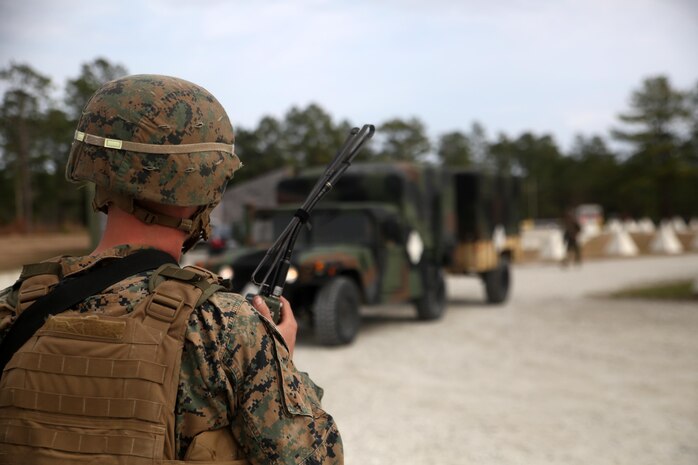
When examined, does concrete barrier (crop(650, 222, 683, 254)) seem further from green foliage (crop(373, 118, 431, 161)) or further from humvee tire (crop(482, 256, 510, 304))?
green foliage (crop(373, 118, 431, 161))

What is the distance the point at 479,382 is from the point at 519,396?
559 millimetres

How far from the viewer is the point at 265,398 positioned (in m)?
1.44

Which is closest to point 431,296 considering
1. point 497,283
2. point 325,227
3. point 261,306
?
point 325,227

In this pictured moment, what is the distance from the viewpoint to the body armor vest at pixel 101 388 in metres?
1.37

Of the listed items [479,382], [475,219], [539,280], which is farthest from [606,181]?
[479,382]

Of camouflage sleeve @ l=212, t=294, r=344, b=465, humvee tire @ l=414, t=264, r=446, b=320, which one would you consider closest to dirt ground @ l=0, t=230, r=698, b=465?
humvee tire @ l=414, t=264, r=446, b=320

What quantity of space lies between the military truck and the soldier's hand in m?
5.78

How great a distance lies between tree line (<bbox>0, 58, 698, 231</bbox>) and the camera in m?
8.33

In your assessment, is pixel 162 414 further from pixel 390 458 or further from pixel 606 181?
pixel 606 181

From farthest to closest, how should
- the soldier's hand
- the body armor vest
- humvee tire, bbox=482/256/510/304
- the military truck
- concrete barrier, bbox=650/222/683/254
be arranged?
concrete barrier, bbox=650/222/683/254 → humvee tire, bbox=482/256/510/304 → the military truck → the soldier's hand → the body armor vest

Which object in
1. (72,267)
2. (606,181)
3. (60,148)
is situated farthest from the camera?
(606,181)

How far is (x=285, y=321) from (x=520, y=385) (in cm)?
500

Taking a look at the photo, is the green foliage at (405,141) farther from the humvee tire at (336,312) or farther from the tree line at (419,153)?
the humvee tire at (336,312)

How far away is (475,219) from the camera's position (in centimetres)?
1135
